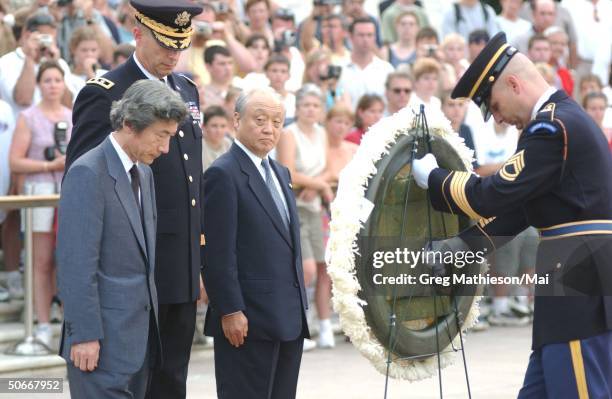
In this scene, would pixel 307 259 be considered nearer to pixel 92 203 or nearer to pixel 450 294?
pixel 450 294

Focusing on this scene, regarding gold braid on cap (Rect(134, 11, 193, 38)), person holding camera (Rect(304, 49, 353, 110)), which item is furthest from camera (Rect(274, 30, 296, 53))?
gold braid on cap (Rect(134, 11, 193, 38))

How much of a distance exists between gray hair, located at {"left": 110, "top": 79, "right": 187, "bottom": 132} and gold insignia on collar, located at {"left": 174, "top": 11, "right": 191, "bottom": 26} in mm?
615

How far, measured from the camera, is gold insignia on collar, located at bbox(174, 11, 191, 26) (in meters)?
5.47

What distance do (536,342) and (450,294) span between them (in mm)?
806

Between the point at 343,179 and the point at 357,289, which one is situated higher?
the point at 343,179

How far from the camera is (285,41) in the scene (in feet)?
39.0

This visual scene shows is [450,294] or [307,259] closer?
[450,294]

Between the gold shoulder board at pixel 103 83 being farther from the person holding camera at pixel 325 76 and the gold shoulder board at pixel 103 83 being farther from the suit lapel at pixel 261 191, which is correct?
the person holding camera at pixel 325 76

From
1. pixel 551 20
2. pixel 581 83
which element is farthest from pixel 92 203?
pixel 551 20

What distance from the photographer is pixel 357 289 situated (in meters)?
5.54

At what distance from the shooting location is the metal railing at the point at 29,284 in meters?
8.47

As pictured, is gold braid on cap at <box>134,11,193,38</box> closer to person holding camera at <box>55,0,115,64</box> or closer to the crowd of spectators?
the crowd of spectators

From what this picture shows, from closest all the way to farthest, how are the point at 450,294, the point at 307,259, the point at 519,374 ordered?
the point at 450,294 → the point at 519,374 → the point at 307,259

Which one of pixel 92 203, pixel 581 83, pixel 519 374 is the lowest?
pixel 519 374
